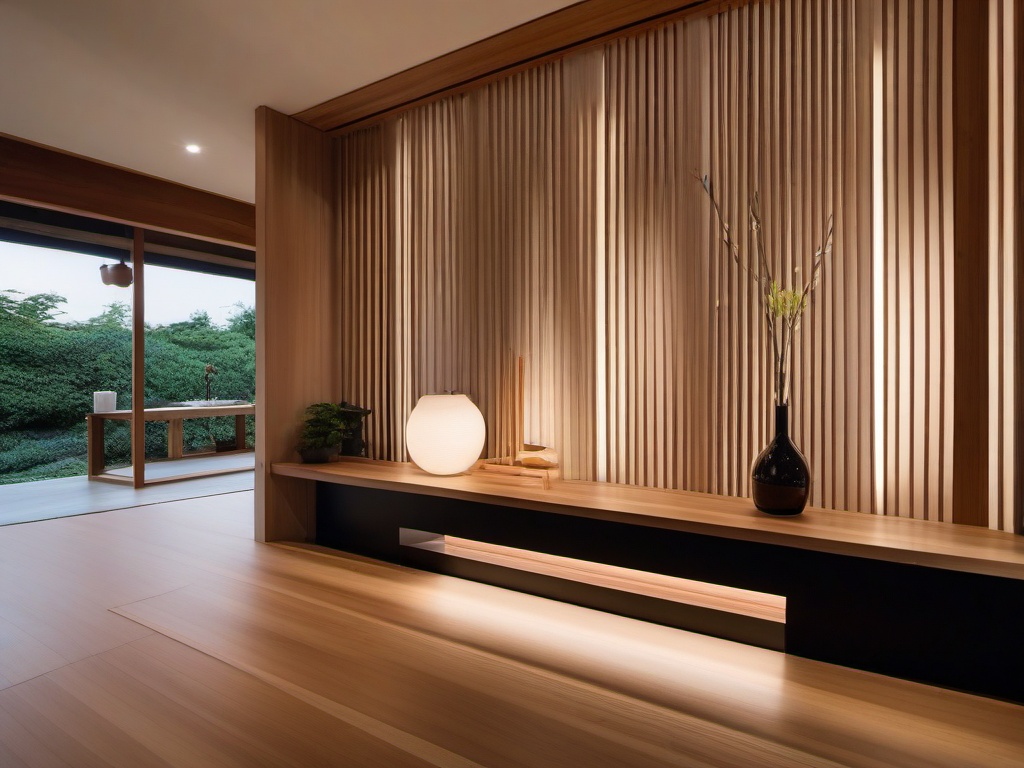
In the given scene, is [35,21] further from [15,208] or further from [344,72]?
[15,208]

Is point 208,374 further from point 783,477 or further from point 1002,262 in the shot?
point 1002,262

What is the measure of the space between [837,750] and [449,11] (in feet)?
8.61

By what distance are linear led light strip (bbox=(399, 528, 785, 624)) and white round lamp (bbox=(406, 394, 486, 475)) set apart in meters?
0.34

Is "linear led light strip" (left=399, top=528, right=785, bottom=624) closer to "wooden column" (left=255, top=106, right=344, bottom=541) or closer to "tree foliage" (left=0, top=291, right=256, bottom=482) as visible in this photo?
"wooden column" (left=255, top=106, right=344, bottom=541)

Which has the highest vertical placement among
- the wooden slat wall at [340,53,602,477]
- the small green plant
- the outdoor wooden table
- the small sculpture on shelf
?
the wooden slat wall at [340,53,602,477]

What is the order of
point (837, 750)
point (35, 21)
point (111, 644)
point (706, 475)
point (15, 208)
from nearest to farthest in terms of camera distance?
point (837, 750), point (111, 644), point (706, 475), point (35, 21), point (15, 208)

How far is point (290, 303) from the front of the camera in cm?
315

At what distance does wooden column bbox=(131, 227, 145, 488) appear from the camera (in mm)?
4910

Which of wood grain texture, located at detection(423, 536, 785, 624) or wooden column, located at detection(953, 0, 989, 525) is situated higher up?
wooden column, located at detection(953, 0, 989, 525)

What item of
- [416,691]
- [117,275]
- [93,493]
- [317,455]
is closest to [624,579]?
[416,691]

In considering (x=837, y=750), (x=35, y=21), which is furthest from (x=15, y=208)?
(x=837, y=750)

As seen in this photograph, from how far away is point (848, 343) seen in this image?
1.94 m

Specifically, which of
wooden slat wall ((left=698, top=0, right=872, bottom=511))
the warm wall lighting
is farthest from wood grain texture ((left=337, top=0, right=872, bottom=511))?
the warm wall lighting

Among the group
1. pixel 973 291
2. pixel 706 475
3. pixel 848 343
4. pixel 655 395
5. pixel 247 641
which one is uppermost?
pixel 973 291
